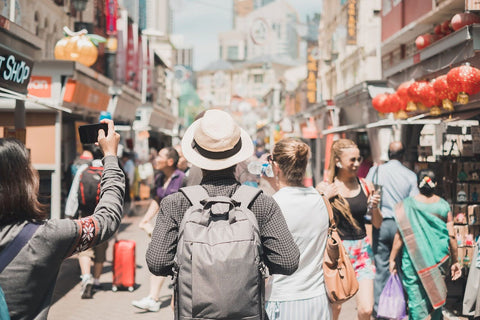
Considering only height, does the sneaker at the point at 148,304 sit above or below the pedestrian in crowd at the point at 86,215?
below

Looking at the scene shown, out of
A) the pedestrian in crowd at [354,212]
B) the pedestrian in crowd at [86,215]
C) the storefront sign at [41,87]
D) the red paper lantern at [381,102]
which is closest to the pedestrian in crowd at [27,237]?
the pedestrian in crowd at [354,212]

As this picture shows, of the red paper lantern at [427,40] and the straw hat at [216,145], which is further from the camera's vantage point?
the red paper lantern at [427,40]

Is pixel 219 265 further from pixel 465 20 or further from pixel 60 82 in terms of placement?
pixel 60 82

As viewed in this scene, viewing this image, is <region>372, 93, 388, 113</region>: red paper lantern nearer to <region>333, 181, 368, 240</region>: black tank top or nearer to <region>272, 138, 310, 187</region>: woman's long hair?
<region>333, 181, 368, 240</region>: black tank top

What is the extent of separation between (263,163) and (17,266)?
8.00ft

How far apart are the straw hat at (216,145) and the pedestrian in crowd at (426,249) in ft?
10.7

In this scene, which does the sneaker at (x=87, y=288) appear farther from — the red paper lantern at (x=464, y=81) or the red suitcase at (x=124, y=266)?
the red paper lantern at (x=464, y=81)

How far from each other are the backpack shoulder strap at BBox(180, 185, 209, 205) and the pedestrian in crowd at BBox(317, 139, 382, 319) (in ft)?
6.36

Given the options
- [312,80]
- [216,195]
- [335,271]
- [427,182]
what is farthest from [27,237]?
[312,80]

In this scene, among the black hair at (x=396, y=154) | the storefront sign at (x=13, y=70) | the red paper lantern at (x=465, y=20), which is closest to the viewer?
the storefront sign at (x=13, y=70)

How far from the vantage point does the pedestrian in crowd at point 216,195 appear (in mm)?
2754

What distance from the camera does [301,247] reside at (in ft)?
11.9

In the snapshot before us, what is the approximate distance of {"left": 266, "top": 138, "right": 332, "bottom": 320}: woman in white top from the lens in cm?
360

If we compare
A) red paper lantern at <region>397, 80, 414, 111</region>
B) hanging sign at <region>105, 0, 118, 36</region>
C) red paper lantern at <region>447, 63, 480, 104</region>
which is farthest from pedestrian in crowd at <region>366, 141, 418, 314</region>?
hanging sign at <region>105, 0, 118, 36</region>
